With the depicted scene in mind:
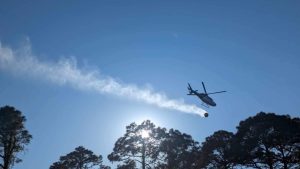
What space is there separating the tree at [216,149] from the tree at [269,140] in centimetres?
217

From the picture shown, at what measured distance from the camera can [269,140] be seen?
4009cm

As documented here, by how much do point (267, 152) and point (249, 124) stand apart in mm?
3869

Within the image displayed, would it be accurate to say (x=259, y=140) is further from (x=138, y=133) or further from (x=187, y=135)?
(x=138, y=133)

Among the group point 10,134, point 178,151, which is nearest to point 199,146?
point 178,151

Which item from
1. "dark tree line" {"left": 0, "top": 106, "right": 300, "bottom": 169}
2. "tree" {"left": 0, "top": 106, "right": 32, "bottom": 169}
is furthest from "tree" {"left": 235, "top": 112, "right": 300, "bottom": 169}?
"tree" {"left": 0, "top": 106, "right": 32, "bottom": 169}

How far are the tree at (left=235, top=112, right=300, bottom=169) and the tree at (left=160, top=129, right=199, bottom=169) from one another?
6832 millimetres

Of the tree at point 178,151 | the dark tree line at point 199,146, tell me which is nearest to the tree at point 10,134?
the dark tree line at point 199,146

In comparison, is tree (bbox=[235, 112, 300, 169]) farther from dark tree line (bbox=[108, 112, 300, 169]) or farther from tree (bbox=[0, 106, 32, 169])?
tree (bbox=[0, 106, 32, 169])

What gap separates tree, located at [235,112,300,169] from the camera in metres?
39.5

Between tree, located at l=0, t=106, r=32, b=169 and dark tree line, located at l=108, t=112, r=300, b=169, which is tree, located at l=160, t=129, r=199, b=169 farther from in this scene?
tree, located at l=0, t=106, r=32, b=169

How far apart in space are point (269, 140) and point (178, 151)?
490 inches

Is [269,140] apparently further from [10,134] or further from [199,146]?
[10,134]

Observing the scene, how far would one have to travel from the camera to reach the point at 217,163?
149 ft

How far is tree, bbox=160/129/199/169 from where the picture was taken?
46.2 metres
